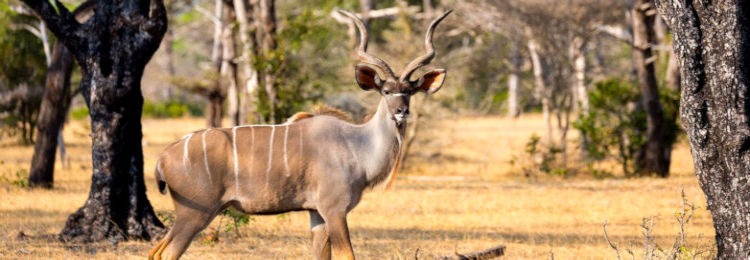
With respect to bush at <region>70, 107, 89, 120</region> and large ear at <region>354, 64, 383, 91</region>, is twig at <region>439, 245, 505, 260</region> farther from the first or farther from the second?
bush at <region>70, 107, 89, 120</region>

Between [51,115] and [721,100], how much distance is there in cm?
852

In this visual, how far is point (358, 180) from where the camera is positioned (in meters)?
5.70

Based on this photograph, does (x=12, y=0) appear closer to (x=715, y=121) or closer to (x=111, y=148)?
(x=111, y=148)

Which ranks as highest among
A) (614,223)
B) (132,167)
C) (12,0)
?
(12,0)

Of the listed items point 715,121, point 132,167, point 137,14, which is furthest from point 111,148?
point 715,121

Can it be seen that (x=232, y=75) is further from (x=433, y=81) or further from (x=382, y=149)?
(x=382, y=149)

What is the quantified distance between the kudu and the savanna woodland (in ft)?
0.04

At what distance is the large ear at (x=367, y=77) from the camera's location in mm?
5836

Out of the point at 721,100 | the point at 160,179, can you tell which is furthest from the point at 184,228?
the point at 721,100

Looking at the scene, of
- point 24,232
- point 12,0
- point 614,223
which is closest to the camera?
point 24,232

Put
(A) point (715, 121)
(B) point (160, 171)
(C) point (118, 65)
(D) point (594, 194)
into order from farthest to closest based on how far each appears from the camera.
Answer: (D) point (594, 194) < (C) point (118, 65) < (B) point (160, 171) < (A) point (715, 121)

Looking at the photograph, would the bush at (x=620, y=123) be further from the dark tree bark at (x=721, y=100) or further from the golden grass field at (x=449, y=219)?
the dark tree bark at (x=721, y=100)

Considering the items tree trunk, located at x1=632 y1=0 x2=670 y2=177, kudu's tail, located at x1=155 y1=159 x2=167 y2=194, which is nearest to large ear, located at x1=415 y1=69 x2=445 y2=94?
kudu's tail, located at x1=155 y1=159 x2=167 y2=194

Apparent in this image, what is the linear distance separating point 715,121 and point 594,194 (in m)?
6.44
